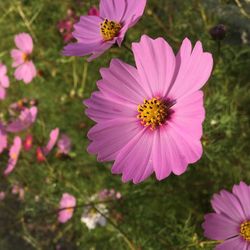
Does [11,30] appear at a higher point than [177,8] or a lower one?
lower

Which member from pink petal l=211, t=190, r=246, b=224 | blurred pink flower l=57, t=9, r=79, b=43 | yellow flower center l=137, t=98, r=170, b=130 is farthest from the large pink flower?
blurred pink flower l=57, t=9, r=79, b=43

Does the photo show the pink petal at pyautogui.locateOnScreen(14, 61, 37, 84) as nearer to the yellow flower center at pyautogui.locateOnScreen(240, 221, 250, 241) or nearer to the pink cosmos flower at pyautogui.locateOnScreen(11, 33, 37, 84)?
the pink cosmos flower at pyautogui.locateOnScreen(11, 33, 37, 84)

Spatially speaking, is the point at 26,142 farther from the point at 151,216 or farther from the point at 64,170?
the point at 151,216

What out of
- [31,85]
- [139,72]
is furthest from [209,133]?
[31,85]

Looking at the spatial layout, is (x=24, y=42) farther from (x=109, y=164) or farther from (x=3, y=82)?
(x=109, y=164)

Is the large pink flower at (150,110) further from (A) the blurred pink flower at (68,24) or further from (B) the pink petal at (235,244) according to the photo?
(A) the blurred pink flower at (68,24)

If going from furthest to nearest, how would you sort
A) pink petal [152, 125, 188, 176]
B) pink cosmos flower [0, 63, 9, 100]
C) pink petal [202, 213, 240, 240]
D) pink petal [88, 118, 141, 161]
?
pink cosmos flower [0, 63, 9, 100] < pink petal [202, 213, 240, 240] < pink petal [88, 118, 141, 161] < pink petal [152, 125, 188, 176]

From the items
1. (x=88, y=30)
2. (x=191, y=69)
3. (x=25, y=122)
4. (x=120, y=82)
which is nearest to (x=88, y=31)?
(x=88, y=30)

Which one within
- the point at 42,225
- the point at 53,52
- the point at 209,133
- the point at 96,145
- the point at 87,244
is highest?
the point at 96,145
